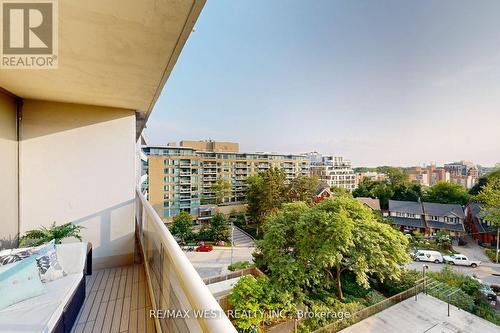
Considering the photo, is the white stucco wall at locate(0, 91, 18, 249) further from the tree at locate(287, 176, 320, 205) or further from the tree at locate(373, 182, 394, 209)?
the tree at locate(373, 182, 394, 209)

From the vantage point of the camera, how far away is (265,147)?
119 ft

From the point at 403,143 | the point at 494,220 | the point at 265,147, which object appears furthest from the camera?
the point at 265,147

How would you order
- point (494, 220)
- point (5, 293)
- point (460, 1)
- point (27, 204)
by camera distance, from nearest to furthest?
1. point (5, 293)
2. point (27, 204)
3. point (460, 1)
4. point (494, 220)

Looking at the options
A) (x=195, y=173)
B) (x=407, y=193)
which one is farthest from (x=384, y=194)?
(x=195, y=173)

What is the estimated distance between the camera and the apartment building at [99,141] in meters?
1.15

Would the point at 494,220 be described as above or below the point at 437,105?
below

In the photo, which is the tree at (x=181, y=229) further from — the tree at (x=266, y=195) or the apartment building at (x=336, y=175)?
the apartment building at (x=336, y=175)

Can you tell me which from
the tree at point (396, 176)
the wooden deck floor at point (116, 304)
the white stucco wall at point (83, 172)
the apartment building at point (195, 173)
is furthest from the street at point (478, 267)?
the apartment building at point (195, 173)

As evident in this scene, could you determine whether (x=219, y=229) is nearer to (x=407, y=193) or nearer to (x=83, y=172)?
(x=83, y=172)

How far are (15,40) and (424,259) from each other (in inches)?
678

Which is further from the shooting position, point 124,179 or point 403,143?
point 403,143

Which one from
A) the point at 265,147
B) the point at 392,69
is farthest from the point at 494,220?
the point at 265,147

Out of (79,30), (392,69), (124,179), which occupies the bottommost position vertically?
(124,179)

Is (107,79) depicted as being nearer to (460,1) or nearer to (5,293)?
(5,293)
